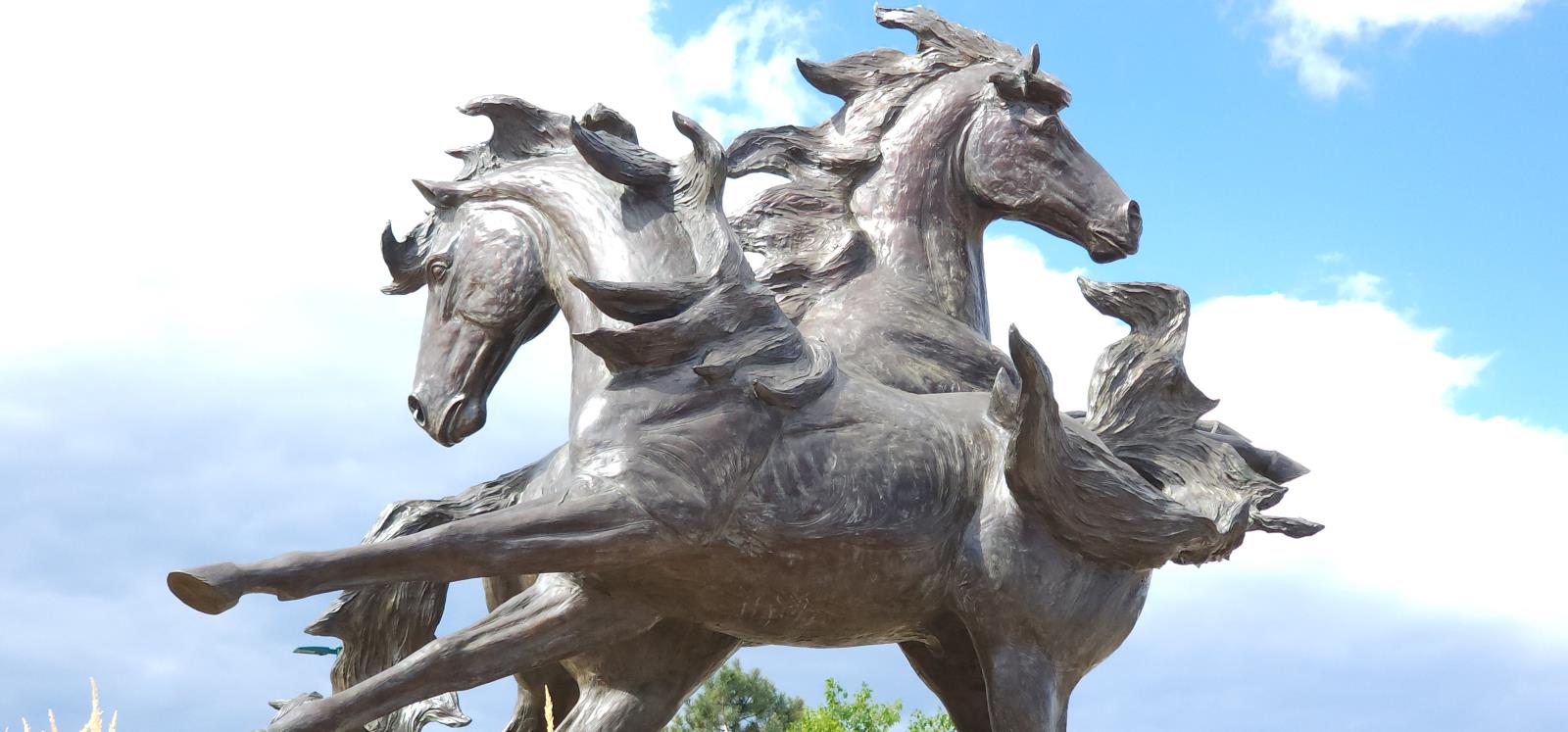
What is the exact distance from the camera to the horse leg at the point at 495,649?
3.57 metres

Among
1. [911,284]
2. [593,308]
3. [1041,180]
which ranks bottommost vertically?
[593,308]

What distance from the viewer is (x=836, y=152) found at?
14.7ft

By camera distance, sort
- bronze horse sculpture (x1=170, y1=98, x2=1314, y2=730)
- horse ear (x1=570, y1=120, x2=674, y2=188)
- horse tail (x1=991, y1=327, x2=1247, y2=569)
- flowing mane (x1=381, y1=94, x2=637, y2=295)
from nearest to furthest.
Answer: bronze horse sculpture (x1=170, y1=98, x2=1314, y2=730)
horse tail (x1=991, y1=327, x2=1247, y2=569)
horse ear (x1=570, y1=120, x2=674, y2=188)
flowing mane (x1=381, y1=94, x2=637, y2=295)

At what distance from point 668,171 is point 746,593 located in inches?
41.1

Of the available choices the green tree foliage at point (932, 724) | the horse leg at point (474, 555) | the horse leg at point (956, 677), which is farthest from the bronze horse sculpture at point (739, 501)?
the green tree foliage at point (932, 724)

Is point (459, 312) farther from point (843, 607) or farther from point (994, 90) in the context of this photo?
point (994, 90)

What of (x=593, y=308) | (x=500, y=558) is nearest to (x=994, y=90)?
(x=593, y=308)

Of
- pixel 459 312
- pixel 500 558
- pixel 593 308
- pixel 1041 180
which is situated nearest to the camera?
pixel 500 558

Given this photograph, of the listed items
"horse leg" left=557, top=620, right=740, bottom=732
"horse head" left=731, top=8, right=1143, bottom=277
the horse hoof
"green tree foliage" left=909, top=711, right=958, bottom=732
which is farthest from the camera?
"green tree foliage" left=909, top=711, right=958, bottom=732

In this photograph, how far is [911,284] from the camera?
14.1 feet

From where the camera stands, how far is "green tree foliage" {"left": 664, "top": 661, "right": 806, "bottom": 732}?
14.2 metres

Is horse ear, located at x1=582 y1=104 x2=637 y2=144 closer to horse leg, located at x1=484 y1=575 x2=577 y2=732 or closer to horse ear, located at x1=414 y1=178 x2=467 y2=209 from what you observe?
horse ear, located at x1=414 y1=178 x2=467 y2=209

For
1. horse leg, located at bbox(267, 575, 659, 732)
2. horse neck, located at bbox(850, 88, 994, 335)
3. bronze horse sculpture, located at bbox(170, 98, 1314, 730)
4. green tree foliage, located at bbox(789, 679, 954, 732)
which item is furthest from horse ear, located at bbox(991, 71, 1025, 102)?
green tree foliage, located at bbox(789, 679, 954, 732)

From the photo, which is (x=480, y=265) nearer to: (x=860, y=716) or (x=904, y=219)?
(x=904, y=219)
